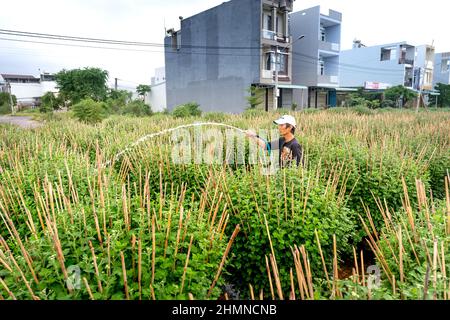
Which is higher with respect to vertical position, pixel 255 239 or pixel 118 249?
pixel 118 249

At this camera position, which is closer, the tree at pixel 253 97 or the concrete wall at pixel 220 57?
the tree at pixel 253 97

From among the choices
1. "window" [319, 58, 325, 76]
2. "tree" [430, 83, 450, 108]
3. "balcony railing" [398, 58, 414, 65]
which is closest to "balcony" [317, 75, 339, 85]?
"window" [319, 58, 325, 76]

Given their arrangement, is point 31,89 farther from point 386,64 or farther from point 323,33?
point 386,64

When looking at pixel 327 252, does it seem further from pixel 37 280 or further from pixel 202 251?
pixel 37 280

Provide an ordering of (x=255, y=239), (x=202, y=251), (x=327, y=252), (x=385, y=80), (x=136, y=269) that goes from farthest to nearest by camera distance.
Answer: (x=385, y=80) → (x=327, y=252) → (x=255, y=239) → (x=202, y=251) → (x=136, y=269)

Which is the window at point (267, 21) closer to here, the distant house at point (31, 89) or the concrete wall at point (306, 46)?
the concrete wall at point (306, 46)

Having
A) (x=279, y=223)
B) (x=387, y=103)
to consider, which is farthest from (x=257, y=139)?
(x=387, y=103)

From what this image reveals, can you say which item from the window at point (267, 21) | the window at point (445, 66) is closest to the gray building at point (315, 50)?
the window at point (267, 21)

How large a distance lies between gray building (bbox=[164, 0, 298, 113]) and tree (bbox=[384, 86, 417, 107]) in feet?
37.4

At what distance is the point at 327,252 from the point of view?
3229mm

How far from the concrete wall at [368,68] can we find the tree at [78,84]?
2741 cm

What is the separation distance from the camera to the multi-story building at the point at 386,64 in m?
36.2
